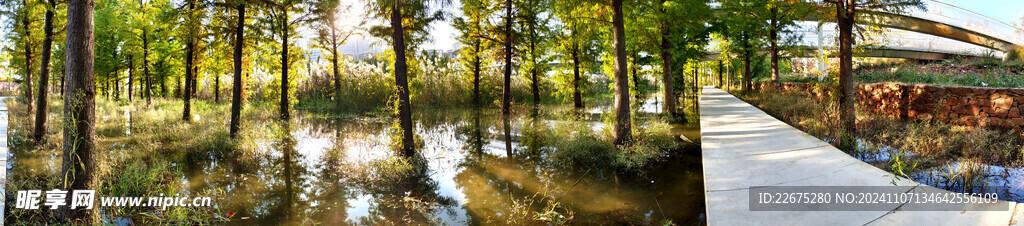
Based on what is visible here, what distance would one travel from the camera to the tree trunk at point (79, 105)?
392cm

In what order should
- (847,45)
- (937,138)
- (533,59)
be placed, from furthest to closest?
(533,59) < (847,45) < (937,138)

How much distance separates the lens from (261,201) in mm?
5289

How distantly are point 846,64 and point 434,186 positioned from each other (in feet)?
26.2

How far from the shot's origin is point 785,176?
15.7 feet

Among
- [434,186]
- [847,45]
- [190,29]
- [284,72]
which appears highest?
[190,29]

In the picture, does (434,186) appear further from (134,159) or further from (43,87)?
(43,87)

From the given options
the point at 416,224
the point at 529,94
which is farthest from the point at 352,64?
the point at 416,224

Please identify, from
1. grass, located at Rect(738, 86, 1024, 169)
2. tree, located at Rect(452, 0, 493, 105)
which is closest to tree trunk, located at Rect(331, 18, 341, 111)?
tree, located at Rect(452, 0, 493, 105)

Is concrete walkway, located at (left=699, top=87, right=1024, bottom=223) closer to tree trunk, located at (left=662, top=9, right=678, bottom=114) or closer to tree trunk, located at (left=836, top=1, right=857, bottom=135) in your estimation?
tree trunk, located at (left=836, top=1, right=857, bottom=135)

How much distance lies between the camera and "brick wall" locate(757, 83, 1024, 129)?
7.81 meters

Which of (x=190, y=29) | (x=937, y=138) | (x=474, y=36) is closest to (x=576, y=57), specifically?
(x=474, y=36)

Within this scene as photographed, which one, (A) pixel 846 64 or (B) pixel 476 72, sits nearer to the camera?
(A) pixel 846 64

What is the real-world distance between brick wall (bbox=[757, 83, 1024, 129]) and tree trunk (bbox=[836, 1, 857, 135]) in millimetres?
1271

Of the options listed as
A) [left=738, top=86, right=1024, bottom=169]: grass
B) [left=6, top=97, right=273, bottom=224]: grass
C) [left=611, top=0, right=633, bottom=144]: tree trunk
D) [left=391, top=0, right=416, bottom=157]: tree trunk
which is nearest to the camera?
[left=6, top=97, right=273, bottom=224]: grass
